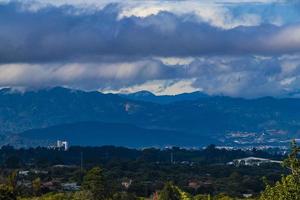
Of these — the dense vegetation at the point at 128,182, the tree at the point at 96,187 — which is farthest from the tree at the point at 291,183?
the tree at the point at 96,187

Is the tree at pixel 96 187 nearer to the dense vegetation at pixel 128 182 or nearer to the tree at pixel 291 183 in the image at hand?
the dense vegetation at pixel 128 182

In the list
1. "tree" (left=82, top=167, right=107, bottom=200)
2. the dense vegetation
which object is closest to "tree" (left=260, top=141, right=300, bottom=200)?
the dense vegetation

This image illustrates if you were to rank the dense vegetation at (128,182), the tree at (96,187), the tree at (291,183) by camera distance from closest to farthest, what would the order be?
1. the tree at (291,183)
2. the tree at (96,187)
3. the dense vegetation at (128,182)

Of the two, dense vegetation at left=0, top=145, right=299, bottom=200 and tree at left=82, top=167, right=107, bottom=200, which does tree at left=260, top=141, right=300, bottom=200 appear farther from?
tree at left=82, top=167, right=107, bottom=200

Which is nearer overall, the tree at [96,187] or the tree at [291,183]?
the tree at [291,183]

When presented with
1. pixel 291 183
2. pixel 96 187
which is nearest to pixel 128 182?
pixel 96 187

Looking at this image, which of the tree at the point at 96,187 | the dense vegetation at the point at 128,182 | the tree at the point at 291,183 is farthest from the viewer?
the dense vegetation at the point at 128,182

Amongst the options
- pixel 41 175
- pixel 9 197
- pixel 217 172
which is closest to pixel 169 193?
pixel 9 197

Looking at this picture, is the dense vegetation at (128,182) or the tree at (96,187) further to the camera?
the dense vegetation at (128,182)
